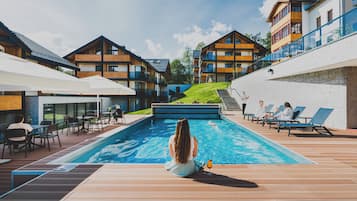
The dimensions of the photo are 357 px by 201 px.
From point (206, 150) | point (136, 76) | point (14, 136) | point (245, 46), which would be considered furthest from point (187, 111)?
point (245, 46)

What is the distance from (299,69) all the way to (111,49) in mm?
22248

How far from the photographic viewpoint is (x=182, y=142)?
130 inches

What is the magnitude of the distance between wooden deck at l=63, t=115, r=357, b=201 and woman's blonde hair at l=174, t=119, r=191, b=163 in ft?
1.23

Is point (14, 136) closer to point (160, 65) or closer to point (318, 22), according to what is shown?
point (318, 22)

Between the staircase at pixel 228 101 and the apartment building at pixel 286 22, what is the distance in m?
10.1

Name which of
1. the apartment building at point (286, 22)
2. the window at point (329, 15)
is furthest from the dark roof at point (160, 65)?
the window at point (329, 15)

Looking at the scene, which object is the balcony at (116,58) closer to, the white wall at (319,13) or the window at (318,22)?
the white wall at (319,13)

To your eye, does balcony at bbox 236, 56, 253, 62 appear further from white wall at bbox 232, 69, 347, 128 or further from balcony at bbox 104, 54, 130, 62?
balcony at bbox 104, 54, 130, 62

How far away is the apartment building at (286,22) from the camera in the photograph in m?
23.1

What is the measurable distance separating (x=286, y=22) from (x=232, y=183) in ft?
88.0

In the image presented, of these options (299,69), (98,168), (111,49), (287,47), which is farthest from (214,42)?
(98,168)

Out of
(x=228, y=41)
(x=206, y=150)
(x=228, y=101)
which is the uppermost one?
(x=228, y=41)

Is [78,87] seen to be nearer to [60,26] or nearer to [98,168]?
[98,168]

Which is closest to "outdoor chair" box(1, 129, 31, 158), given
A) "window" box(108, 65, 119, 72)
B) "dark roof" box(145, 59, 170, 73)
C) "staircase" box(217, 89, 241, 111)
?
"staircase" box(217, 89, 241, 111)
